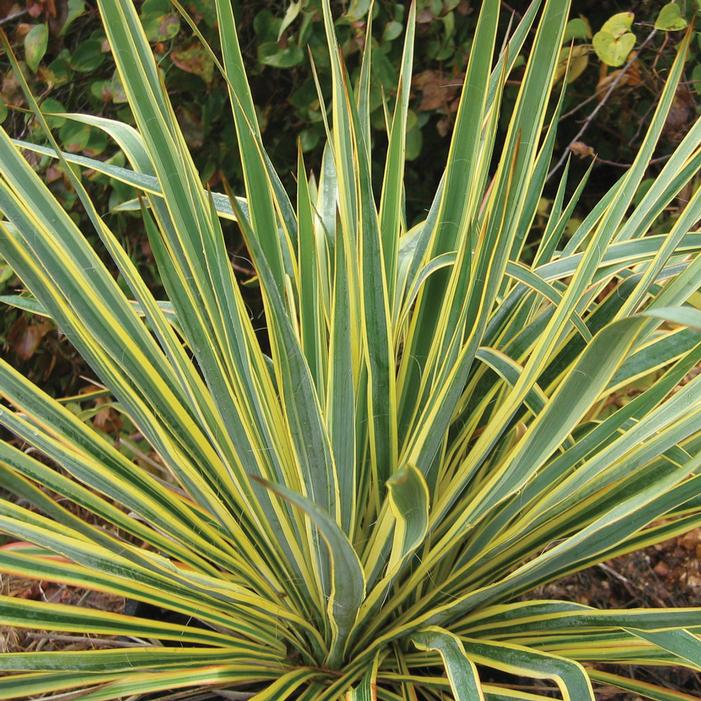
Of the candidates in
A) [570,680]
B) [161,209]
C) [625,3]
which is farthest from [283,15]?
[570,680]

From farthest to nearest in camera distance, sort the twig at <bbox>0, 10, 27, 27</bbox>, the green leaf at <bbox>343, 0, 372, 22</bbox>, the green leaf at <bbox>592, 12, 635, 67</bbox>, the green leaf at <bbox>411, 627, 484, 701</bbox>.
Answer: the twig at <bbox>0, 10, 27, 27</bbox>, the green leaf at <bbox>343, 0, 372, 22</bbox>, the green leaf at <bbox>592, 12, 635, 67</bbox>, the green leaf at <bbox>411, 627, 484, 701</bbox>

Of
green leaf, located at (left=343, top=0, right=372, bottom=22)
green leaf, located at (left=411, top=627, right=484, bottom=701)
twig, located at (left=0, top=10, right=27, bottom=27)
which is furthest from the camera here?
twig, located at (left=0, top=10, right=27, bottom=27)

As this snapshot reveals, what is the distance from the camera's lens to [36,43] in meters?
1.56

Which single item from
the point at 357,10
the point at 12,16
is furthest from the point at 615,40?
the point at 12,16

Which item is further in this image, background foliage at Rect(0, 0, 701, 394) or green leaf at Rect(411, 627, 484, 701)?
background foliage at Rect(0, 0, 701, 394)

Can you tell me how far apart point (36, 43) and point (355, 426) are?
3.90 ft

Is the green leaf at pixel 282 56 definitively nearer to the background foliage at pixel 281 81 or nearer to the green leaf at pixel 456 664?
the background foliage at pixel 281 81

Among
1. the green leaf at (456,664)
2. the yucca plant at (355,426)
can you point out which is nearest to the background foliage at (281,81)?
the yucca plant at (355,426)

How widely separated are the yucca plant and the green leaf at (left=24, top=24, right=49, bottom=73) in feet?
2.53

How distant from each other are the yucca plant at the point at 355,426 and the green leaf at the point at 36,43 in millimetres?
773

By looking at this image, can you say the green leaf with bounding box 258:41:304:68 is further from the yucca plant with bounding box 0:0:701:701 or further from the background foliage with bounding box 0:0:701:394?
the yucca plant with bounding box 0:0:701:701

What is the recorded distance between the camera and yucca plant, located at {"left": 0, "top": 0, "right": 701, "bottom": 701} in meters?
0.73

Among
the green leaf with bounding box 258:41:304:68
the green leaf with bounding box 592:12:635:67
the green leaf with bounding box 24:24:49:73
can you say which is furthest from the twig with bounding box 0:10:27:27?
the green leaf with bounding box 592:12:635:67

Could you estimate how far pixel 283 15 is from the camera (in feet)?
5.63
